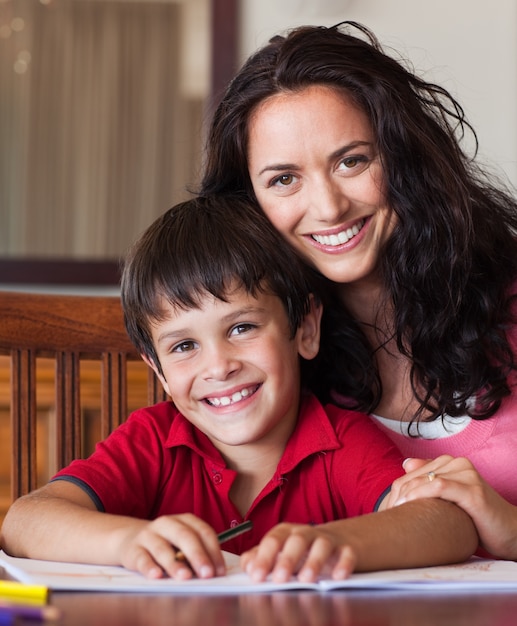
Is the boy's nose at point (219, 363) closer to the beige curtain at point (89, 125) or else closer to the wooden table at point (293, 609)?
the wooden table at point (293, 609)

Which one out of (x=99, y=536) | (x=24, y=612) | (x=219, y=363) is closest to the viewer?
(x=24, y=612)

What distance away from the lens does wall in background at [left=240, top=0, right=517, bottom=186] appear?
9.57 ft

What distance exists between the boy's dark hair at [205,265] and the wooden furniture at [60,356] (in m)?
0.14

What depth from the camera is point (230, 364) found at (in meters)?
1.30

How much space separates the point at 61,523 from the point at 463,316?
75 cm

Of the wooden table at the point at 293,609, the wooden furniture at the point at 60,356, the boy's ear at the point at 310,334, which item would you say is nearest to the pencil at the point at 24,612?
the wooden table at the point at 293,609

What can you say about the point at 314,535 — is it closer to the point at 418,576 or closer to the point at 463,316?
the point at 418,576

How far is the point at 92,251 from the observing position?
114 inches

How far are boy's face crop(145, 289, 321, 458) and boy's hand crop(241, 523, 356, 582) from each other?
0.43 meters

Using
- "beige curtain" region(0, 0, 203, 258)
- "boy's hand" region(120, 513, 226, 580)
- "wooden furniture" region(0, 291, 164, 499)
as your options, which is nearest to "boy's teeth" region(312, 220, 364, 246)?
"wooden furniture" region(0, 291, 164, 499)

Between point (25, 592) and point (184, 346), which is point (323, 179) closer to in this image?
point (184, 346)

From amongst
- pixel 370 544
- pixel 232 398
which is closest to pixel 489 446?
pixel 232 398

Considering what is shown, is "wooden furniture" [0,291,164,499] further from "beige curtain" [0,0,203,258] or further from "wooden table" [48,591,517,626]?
"beige curtain" [0,0,203,258]

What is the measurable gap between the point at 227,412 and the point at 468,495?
14.5 inches
